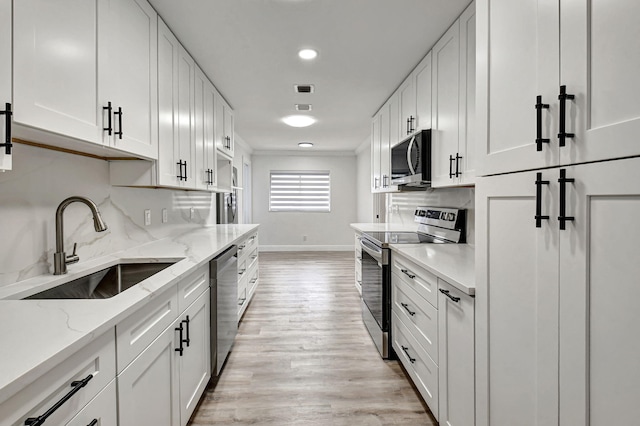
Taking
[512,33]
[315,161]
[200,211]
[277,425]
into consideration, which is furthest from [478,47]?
[315,161]

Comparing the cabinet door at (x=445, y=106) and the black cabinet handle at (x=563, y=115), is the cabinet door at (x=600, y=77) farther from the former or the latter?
the cabinet door at (x=445, y=106)

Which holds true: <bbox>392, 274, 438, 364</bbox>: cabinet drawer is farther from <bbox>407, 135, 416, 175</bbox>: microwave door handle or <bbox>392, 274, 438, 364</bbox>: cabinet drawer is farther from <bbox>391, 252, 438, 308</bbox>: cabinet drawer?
<bbox>407, 135, 416, 175</bbox>: microwave door handle

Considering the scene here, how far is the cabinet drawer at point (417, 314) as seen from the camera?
69.9 inches

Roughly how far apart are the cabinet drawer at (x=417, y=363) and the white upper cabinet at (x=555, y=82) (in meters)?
1.15

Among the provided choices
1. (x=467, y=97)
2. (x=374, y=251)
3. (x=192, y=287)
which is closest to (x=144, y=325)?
(x=192, y=287)

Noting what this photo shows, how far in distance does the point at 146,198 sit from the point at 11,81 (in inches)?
63.0

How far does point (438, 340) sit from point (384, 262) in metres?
0.94

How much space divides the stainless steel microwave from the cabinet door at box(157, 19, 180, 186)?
1818mm

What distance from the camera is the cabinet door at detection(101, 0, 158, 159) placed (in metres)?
1.63

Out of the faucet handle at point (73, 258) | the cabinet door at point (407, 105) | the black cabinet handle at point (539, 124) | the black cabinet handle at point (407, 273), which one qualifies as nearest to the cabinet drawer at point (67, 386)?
the faucet handle at point (73, 258)

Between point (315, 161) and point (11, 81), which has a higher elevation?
point (315, 161)

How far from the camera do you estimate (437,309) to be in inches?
67.2

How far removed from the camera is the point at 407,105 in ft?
10.6

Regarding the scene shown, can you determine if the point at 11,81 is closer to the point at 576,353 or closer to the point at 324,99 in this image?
the point at 576,353
